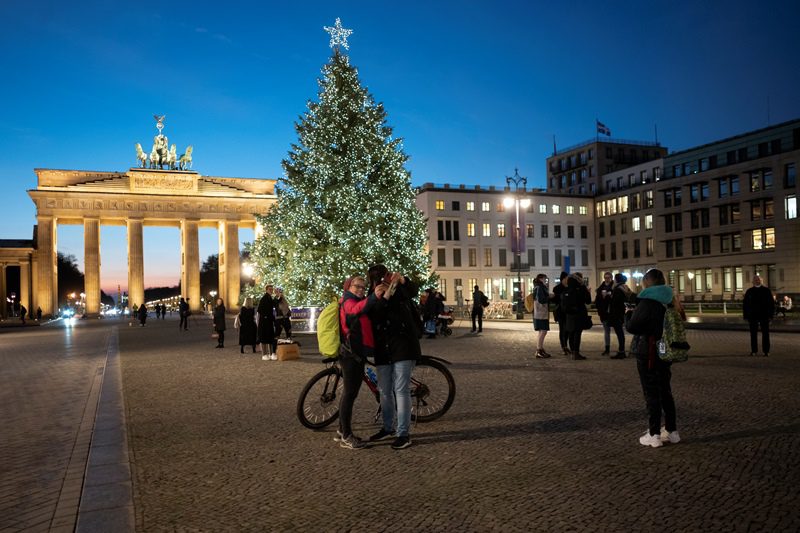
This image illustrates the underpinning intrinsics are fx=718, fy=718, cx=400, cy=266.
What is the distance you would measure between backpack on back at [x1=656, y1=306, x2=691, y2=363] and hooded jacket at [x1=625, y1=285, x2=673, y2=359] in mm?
52

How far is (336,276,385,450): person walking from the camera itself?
23.9 ft

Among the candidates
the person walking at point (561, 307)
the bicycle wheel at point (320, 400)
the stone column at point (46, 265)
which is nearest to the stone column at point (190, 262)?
the stone column at point (46, 265)

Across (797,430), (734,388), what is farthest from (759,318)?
(797,430)

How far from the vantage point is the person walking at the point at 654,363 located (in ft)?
22.8

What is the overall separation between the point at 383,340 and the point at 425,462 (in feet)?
4.23

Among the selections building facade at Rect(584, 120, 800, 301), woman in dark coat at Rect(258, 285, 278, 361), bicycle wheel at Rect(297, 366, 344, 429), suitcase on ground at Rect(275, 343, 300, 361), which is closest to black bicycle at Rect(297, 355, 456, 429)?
bicycle wheel at Rect(297, 366, 344, 429)

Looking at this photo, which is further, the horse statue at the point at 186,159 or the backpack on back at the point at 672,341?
the horse statue at the point at 186,159

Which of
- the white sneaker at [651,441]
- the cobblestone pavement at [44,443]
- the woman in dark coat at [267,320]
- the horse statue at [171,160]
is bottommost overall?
Answer: the cobblestone pavement at [44,443]

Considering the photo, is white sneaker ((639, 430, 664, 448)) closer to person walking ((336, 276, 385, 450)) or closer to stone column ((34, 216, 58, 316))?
person walking ((336, 276, 385, 450))

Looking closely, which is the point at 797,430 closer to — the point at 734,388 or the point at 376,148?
the point at 734,388

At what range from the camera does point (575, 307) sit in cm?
1609

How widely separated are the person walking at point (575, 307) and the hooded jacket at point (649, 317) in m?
8.99

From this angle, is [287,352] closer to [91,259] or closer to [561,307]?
[561,307]

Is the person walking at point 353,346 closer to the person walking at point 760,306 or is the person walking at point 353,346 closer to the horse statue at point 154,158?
the person walking at point 760,306
